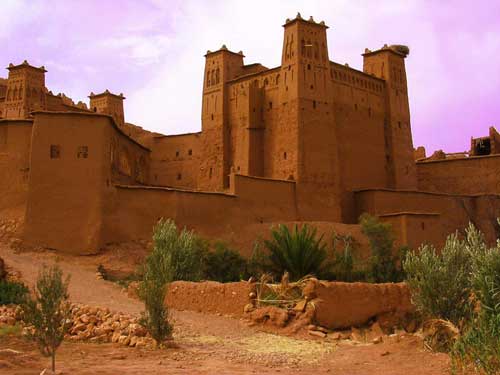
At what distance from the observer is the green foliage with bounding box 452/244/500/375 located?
26.5 ft

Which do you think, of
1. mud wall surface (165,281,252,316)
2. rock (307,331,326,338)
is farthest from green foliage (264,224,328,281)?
rock (307,331,326,338)

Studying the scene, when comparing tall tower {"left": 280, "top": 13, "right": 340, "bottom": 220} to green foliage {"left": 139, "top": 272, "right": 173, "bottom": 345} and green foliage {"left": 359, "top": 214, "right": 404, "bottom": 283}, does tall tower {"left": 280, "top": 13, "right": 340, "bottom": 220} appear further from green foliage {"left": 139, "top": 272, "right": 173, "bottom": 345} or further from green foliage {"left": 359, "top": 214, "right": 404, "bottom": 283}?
green foliage {"left": 139, "top": 272, "right": 173, "bottom": 345}

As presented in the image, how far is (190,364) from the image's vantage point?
31.4 ft

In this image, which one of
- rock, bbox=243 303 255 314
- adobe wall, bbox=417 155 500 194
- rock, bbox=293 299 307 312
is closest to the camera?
rock, bbox=293 299 307 312

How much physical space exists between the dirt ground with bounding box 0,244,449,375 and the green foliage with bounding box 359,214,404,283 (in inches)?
309

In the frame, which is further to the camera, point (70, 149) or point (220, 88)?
point (220, 88)

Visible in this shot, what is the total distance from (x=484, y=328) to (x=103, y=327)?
20.6 feet

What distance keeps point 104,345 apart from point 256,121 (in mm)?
21827

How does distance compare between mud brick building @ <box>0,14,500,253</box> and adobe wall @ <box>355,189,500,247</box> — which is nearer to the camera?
mud brick building @ <box>0,14,500,253</box>

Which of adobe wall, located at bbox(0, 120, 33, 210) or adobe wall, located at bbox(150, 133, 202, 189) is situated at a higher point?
adobe wall, located at bbox(150, 133, 202, 189)

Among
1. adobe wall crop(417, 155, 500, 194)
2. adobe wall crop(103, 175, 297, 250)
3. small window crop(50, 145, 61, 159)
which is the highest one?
adobe wall crop(417, 155, 500, 194)

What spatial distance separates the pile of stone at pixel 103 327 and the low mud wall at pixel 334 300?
7.01 ft

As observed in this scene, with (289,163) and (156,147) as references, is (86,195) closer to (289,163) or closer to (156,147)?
(289,163)

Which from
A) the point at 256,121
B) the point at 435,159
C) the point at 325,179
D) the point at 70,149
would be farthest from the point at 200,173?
the point at 435,159
